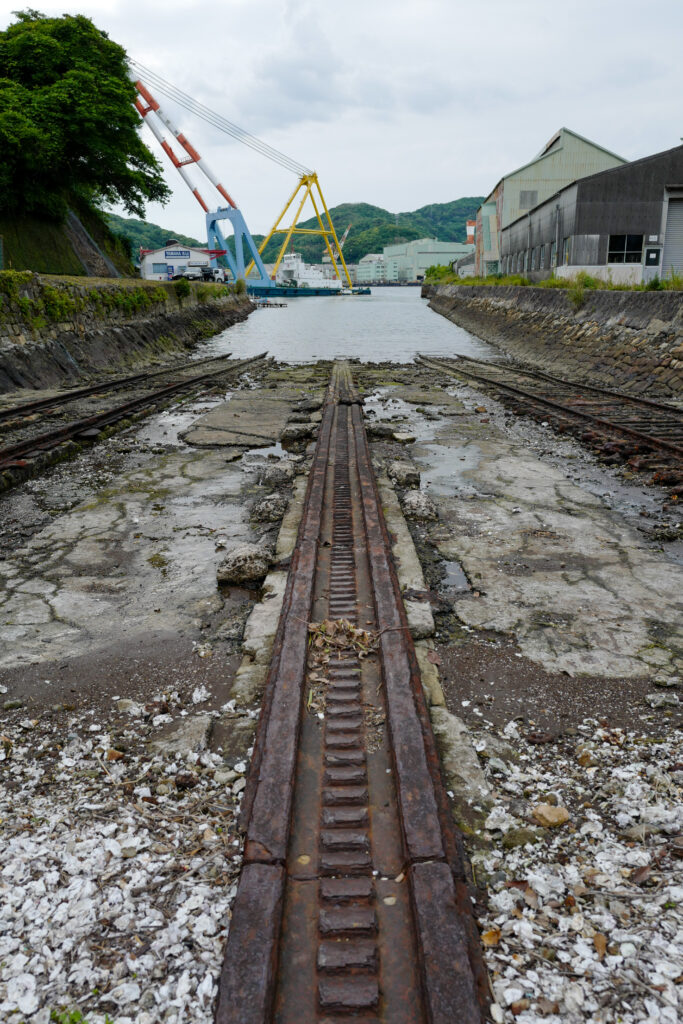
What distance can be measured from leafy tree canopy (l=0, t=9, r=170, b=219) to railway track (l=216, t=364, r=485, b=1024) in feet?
80.5

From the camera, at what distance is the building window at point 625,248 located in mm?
21500

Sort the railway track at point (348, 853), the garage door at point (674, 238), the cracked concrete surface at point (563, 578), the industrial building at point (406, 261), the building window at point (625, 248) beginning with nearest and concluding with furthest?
the railway track at point (348, 853)
the cracked concrete surface at point (563, 578)
the garage door at point (674, 238)
the building window at point (625, 248)
the industrial building at point (406, 261)

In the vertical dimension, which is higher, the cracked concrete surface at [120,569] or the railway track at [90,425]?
the railway track at [90,425]

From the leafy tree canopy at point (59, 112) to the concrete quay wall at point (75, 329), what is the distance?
673 cm

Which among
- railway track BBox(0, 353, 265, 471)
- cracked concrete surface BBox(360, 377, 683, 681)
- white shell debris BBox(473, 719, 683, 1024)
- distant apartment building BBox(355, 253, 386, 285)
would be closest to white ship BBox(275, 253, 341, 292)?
distant apartment building BBox(355, 253, 386, 285)

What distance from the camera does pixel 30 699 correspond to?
2.46m

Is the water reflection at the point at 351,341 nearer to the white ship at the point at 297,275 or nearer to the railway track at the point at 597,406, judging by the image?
the railway track at the point at 597,406

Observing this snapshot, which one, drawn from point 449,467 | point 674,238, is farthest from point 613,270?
point 449,467

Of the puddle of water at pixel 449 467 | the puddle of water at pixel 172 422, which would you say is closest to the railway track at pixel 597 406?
the puddle of water at pixel 449 467

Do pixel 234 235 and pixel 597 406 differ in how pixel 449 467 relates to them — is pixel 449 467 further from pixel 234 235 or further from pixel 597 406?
pixel 234 235

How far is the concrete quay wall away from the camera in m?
11.1

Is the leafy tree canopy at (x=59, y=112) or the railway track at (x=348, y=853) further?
the leafy tree canopy at (x=59, y=112)

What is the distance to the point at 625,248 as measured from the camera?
2164 cm

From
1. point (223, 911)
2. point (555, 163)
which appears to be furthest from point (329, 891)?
point (555, 163)
